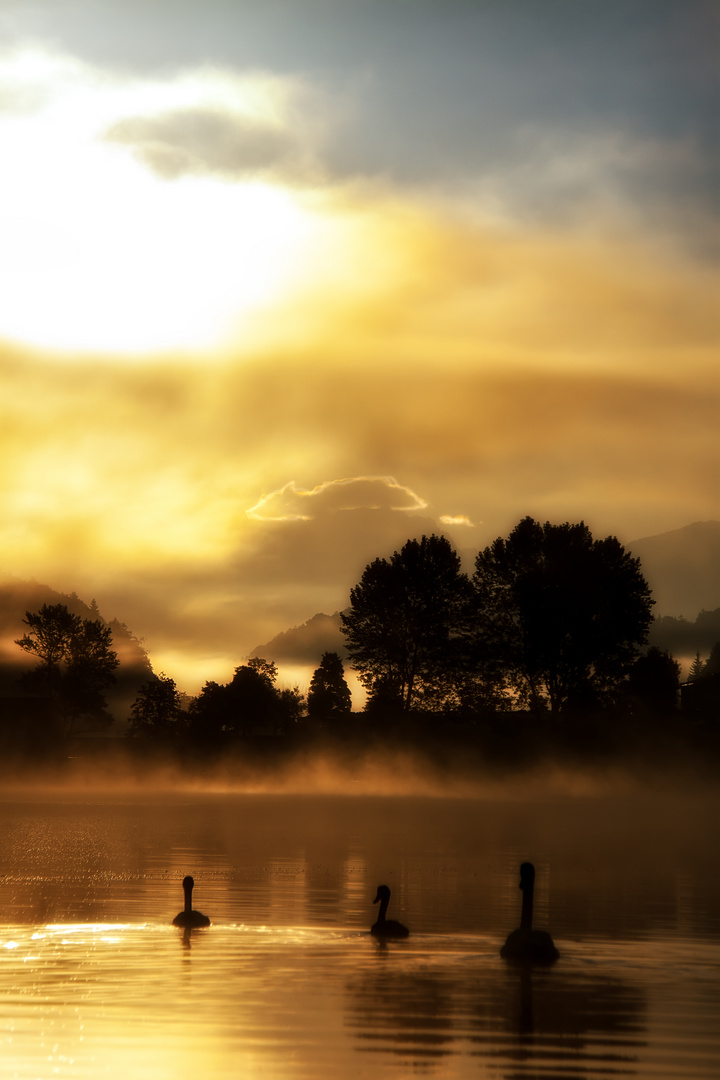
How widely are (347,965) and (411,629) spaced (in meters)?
83.3

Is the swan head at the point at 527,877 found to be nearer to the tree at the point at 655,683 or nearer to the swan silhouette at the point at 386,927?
the swan silhouette at the point at 386,927

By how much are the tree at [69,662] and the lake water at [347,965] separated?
102356mm

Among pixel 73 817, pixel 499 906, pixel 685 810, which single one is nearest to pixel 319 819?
pixel 73 817

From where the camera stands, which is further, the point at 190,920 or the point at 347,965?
the point at 190,920

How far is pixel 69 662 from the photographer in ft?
481

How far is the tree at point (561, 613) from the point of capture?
95.9 m

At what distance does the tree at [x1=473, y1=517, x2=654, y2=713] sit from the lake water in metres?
51.6

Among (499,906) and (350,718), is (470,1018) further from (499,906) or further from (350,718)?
(350,718)

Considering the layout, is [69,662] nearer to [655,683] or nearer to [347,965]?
[655,683]

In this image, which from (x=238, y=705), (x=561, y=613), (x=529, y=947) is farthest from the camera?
(x=238, y=705)

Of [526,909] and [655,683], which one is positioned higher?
[655,683]

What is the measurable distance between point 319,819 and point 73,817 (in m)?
12.4

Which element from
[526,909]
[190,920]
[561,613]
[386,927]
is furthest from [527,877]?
[561,613]

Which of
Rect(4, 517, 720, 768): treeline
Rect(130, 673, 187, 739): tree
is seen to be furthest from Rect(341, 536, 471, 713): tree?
Rect(130, 673, 187, 739): tree
